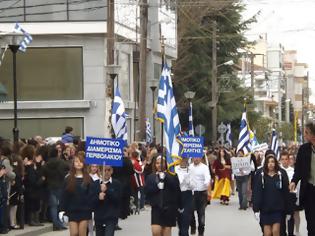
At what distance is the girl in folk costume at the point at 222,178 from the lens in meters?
30.6

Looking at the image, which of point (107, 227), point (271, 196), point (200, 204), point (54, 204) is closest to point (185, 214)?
point (200, 204)

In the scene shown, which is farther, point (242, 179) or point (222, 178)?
point (222, 178)

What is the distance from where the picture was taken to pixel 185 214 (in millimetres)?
17438

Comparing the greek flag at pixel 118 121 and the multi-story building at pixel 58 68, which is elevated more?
the multi-story building at pixel 58 68

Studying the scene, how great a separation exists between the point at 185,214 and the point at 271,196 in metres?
3.08

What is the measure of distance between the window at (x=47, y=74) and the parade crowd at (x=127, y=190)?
1368 centimetres

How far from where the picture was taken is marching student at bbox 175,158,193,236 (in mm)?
17109

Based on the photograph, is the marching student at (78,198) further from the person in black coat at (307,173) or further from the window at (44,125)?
the window at (44,125)

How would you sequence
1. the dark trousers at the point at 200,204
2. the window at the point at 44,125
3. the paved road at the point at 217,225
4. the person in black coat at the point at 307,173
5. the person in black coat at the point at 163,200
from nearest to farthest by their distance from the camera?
the person in black coat at the point at 307,173 → the person in black coat at the point at 163,200 → the dark trousers at the point at 200,204 → the paved road at the point at 217,225 → the window at the point at 44,125

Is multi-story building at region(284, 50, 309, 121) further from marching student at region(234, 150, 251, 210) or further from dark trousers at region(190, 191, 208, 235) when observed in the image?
dark trousers at region(190, 191, 208, 235)

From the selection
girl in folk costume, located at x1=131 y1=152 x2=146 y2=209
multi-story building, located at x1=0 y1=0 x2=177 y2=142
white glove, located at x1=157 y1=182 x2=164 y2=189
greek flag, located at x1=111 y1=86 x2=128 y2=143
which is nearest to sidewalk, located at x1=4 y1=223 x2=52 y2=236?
girl in folk costume, located at x1=131 y1=152 x2=146 y2=209

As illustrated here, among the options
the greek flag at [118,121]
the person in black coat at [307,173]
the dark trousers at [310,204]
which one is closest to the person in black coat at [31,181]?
the greek flag at [118,121]

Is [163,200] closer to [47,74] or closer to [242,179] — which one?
[242,179]

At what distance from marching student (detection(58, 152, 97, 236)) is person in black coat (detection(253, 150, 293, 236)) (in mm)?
2655
